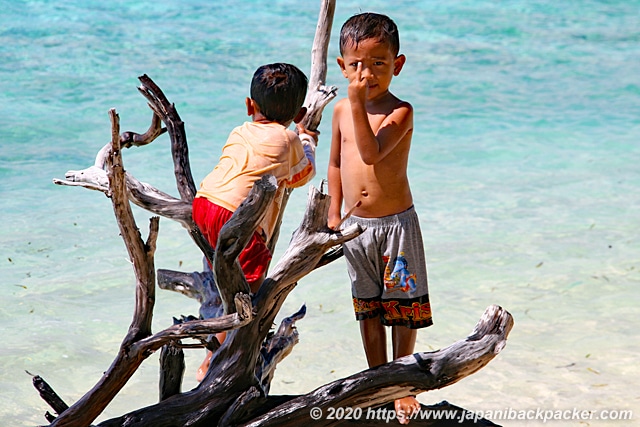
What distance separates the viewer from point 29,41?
1259 centimetres

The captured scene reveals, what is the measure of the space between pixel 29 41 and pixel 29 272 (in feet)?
25.7

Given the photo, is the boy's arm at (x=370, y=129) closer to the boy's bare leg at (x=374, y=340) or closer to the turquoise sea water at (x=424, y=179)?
the boy's bare leg at (x=374, y=340)

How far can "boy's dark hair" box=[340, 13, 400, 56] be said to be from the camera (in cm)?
279

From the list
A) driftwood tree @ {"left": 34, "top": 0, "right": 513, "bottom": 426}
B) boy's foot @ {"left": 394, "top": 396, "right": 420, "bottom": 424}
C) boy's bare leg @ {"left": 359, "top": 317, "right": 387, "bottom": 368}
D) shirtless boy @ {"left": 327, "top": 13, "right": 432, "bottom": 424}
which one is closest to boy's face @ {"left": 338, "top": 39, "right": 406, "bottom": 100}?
shirtless boy @ {"left": 327, "top": 13, "right": 432, "bottom": 424}

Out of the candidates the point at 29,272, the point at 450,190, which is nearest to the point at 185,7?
the point at 450,190

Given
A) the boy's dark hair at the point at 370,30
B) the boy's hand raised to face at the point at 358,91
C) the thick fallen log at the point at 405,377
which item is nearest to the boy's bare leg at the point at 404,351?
the thick fallen log at the point at 405,377

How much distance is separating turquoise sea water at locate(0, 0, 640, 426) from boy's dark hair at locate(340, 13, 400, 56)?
193 centimetres

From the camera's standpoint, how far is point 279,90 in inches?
115

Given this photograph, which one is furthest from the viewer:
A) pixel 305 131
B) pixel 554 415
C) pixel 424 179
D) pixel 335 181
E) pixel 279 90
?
pixel 424 179

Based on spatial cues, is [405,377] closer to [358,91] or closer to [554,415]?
[358,91]

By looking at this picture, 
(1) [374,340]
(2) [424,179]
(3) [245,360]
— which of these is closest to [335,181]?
(1) [374,340]

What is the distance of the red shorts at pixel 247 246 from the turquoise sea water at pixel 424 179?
4.43ft

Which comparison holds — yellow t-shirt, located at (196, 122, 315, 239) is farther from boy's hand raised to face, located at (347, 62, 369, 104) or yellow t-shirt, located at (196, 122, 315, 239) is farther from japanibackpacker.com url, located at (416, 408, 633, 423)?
japanibackpacker.com url, located at (416, 408, 633, 423)

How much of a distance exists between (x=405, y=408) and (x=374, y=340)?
0.92ft
